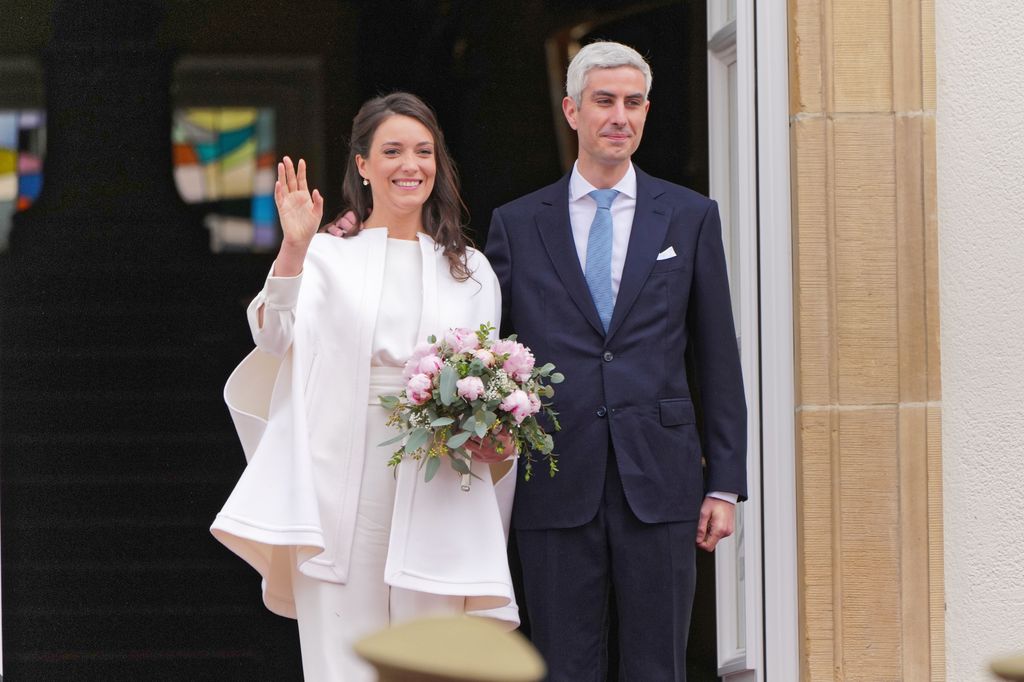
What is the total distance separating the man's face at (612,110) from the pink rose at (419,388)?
878 mm

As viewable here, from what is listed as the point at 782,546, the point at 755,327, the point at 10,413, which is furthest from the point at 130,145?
the point at 782,546

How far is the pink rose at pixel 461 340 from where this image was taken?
3.99 metres

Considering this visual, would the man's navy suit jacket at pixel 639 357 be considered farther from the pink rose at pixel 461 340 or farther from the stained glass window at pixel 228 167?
the stained glass window at pixel 228 167

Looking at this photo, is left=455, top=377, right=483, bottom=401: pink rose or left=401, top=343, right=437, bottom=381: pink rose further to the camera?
left=401, top=343, right=437, bottom=381: pink rose

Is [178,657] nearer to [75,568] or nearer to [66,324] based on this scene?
[75,568]

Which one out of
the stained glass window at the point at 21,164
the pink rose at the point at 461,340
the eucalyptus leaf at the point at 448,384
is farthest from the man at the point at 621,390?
the stained glass window at the point at 21,164

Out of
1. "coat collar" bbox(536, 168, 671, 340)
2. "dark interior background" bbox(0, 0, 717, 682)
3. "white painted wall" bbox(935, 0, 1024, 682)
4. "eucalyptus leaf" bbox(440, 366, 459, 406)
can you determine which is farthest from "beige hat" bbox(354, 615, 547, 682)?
"dark interior background" bbox(0, 0, 717, 682)

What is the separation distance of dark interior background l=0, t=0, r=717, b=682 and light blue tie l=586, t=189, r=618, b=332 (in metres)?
1.16

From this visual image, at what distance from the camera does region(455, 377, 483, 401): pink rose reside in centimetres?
388

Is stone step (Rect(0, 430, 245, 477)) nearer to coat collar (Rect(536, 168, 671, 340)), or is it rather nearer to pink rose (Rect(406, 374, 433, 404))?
coat collar (Rect(536, 168, 671, 340))

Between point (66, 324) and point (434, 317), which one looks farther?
point (66, 324)

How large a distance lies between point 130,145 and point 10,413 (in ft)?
3.19

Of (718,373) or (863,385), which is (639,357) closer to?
(718,373)

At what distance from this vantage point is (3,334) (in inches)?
215
